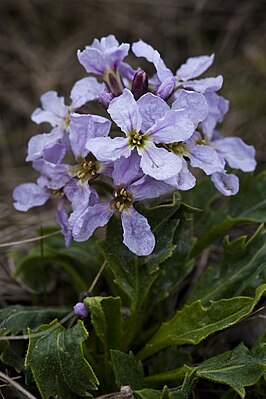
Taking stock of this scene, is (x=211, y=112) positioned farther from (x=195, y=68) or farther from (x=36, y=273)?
(x=36, y=273)

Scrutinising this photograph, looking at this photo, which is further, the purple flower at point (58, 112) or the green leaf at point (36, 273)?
the green leaf at point (36, 273)

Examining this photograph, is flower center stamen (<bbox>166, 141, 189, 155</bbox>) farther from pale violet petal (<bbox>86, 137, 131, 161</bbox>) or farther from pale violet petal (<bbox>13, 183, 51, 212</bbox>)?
pale violet petal (<bbox>13, 183, 51, 212</bbox>)

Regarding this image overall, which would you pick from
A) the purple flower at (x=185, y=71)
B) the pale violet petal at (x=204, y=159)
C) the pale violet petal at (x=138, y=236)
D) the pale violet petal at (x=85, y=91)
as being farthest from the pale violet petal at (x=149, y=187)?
the pale violet petal at (x=85, y=91)

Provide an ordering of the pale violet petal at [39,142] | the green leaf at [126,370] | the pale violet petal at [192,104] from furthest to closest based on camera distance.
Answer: the pale violet petal at [39,142] → the green leaf at [126,370] → the pale violet petal at [192,104]

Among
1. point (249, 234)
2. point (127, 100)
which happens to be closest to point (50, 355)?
point (127, 100)

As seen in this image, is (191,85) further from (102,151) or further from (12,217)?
(12,217)

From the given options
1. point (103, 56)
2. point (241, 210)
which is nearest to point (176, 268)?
point (241, 210)

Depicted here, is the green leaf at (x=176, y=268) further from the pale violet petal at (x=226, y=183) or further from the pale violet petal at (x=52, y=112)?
the pale violet petal at (x=52, y=112)
